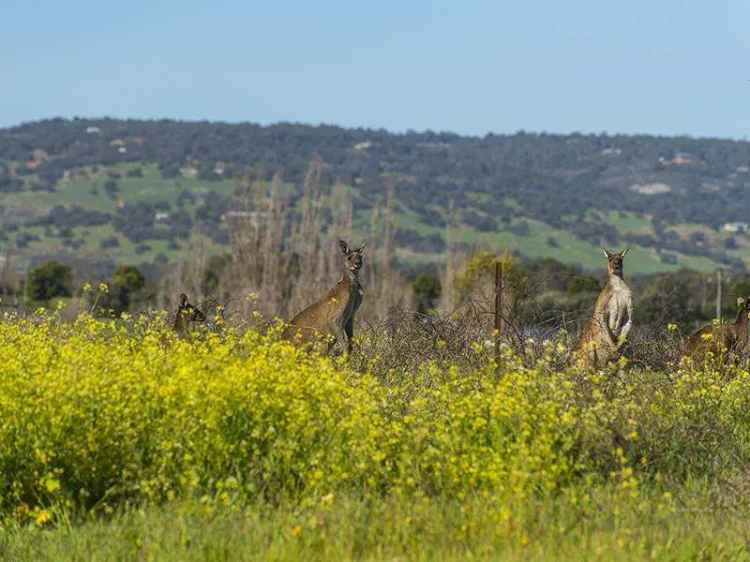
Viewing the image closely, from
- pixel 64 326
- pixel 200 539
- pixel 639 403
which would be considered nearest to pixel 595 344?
pixel 639 403

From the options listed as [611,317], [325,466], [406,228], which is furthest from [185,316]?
[406,228]

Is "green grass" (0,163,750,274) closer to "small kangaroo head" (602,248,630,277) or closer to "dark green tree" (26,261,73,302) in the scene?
"dark green tree" (26,261,73,302)

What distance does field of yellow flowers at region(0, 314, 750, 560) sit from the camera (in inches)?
425

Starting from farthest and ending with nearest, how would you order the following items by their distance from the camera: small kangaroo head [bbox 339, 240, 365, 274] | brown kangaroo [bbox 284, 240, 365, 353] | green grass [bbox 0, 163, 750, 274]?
green grass [bbox 0, 163, 750, 274] < small kangaroo head [bbox 339, 240, 365, 274] < brown kangaroo [bbox 284, 240, 365, 353]

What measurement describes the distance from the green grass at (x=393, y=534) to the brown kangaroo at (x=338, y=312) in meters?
7.50

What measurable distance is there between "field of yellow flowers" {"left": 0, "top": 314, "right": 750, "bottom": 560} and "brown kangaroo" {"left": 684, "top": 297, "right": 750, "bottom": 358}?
16.1 feet

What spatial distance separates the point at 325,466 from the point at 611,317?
7.50 m

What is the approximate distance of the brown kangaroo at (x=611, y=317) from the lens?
60.8 feet

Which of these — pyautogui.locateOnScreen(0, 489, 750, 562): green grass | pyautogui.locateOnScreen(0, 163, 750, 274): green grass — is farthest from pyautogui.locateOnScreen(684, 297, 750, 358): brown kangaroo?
pyautogui.locateOnScreen(0, 163, 750, 274): green grass

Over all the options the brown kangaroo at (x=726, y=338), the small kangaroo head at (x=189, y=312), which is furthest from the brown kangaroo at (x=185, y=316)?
the brown kangaroo at (x=726, y=338)

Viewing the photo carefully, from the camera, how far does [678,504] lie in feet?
39.8

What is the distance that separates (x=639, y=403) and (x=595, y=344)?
13.0 ft

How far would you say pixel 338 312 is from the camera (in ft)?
63.4

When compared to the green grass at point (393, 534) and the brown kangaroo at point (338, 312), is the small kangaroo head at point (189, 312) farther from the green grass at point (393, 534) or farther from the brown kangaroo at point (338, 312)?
the green grass at point (393, 534)
